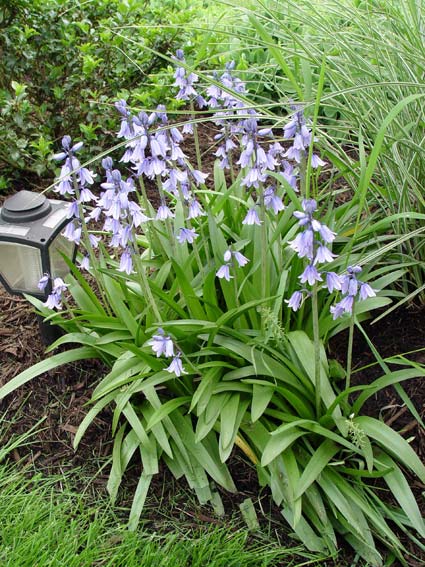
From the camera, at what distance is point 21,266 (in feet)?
10.0

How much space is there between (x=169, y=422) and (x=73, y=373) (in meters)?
0.70

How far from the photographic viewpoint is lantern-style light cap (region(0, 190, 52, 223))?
9.55 ft

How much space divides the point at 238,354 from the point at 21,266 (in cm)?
108

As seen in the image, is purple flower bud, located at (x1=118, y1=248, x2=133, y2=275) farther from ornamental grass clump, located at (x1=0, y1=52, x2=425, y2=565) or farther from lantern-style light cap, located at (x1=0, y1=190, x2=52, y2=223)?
lantern-style light cap, located at (x1=0, y1=190, x2=52, y2=223)

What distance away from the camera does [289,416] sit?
104 inches

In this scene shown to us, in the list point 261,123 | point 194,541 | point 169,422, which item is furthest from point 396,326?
point 261,123

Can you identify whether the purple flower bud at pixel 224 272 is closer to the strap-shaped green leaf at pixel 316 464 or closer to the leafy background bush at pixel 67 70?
the strap-shaped green leaf at pixel 316 464

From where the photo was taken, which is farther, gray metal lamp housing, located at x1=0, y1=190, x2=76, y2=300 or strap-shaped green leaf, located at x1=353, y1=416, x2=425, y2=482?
gray metal lamp housing, located at x1=0, y1=190, x2=76, y2=300

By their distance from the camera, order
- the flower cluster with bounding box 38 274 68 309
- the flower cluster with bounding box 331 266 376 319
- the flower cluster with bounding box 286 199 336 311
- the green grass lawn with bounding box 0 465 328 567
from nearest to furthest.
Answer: the flower cluster with bounding box 286 199 336 311 → the flower cluster with bounding box 331 266 376 319 → the green grass lawn with bounding box 0 465 328 567 → the flower cluster with bounding box 38 274 68 309

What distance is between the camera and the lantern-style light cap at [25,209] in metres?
2.91

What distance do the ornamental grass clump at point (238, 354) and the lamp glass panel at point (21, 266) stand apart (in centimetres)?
15

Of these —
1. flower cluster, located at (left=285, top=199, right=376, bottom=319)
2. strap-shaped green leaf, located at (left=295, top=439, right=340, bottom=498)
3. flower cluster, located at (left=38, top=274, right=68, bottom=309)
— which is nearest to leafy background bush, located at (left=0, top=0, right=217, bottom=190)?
flower cluster, located at (left=38, top=274, right=68, bottom=309)

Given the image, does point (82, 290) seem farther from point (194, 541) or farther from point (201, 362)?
point (194, 541)

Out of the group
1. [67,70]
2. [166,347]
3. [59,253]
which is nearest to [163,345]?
[166,347]
